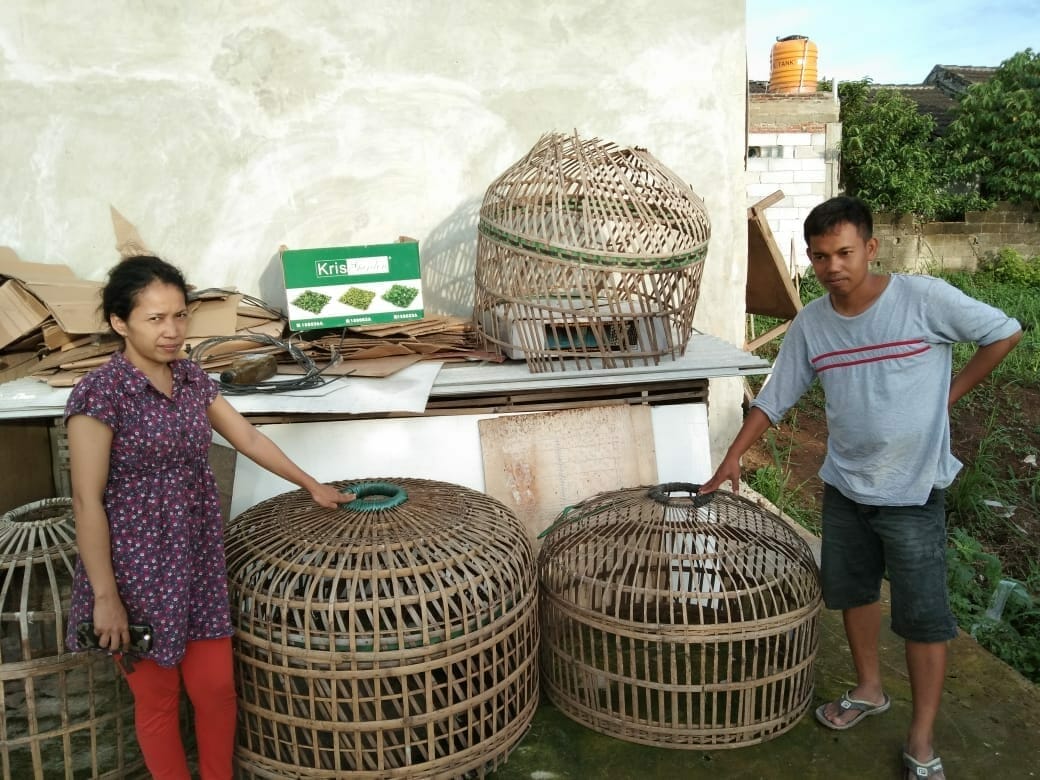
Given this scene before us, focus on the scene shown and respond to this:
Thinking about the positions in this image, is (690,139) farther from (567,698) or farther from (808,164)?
(808,164)

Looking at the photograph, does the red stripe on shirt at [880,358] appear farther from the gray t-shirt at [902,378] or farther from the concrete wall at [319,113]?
the concrete wall at [319,113]

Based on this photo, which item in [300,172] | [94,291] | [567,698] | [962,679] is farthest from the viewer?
[300,172]

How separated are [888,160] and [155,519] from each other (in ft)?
42.9

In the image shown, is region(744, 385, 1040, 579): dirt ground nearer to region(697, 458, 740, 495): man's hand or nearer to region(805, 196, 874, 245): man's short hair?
region(697, 458, 740, 495): man's hand

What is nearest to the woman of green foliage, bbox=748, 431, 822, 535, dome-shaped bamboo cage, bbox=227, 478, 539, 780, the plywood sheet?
dome-shaped bamboo cage, bbox=227, 478, 539, 780

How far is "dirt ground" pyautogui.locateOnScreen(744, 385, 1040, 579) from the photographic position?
16.8 feet

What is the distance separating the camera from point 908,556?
2.46 meters

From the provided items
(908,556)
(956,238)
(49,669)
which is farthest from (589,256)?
(956,238)

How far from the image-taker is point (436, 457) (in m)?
3.45

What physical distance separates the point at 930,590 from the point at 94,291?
12.4ft

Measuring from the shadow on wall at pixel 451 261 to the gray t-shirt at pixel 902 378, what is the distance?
7.64 ft

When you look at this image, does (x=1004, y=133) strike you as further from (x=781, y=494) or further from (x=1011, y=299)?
(x=781, y=494)

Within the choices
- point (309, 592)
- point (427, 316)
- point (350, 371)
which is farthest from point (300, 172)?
point (309, 592)

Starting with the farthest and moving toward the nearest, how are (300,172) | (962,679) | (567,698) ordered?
(300,172) → (962,679) → (567,698)
